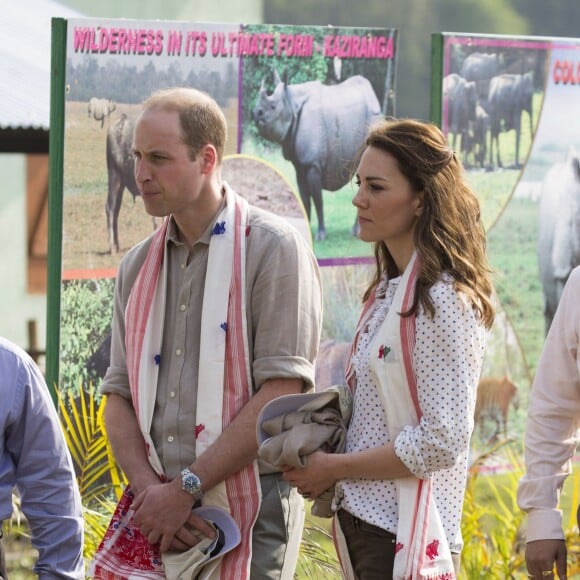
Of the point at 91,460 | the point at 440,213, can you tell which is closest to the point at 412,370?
the point at 440,213

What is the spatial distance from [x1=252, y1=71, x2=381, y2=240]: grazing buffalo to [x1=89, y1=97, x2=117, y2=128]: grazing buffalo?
2.22ft

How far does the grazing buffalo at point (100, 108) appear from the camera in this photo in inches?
202

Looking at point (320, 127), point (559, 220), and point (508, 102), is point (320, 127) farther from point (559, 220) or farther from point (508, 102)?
point (559, 220)

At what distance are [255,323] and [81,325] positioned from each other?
159cm

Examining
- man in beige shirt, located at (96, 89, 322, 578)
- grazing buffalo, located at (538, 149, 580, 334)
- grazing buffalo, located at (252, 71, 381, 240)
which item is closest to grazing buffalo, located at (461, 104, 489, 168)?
grazing buffalo, located at (538, 149, 580, 334)

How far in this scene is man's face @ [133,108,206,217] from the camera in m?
3.71

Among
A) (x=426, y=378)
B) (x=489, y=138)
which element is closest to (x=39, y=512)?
(x=426, y=378)

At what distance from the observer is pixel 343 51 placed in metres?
5.59

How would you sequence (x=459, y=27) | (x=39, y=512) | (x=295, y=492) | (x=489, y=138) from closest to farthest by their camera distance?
(x=39, y=512) < (x=295, y=492) < (x=489, y=138) < (x=459, y=27)

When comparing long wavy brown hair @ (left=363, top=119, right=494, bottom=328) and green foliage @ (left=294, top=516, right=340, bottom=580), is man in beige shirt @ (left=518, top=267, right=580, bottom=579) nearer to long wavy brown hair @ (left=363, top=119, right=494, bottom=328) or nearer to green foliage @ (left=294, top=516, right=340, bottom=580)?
long wavy brown hair @ (left=363, top=119, right=494, bottom=328)

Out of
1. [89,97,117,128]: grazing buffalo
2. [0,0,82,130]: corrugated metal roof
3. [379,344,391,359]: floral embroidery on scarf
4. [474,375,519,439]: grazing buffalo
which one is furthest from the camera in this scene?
[0,0,82,130]: corrugated metal roof

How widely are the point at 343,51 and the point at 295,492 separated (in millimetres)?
2394

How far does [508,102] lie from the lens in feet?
19.7

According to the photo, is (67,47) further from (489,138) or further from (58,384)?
(489,138)
